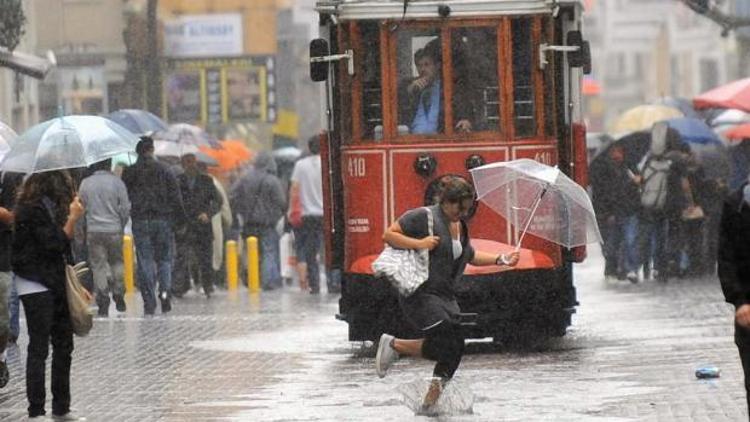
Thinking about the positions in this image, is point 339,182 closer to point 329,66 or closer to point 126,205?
point 329,66

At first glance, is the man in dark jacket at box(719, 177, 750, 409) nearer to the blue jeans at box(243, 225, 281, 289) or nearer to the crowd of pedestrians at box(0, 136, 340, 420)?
the crowd of pedestrians at box(0, 136, 340, 420)

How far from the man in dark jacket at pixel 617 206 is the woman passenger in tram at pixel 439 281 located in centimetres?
1553

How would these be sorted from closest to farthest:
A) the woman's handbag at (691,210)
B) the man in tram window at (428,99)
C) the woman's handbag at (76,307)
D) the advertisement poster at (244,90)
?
the woman's handbag at (76,307), the man in tram window at (428,99), the woman's handbag at (691,210), the advertisement poster at (244,90)

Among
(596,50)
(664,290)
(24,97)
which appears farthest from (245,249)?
(596,50)

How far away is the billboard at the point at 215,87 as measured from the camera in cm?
5266

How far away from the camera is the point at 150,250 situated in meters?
25.0

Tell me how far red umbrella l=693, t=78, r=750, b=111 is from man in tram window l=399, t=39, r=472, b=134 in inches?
333

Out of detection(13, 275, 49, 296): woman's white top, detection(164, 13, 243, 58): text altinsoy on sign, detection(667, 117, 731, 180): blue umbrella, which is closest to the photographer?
detection(13, 275, 49, 296): woman's white top

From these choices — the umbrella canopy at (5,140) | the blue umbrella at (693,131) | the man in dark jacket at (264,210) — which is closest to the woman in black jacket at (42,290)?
the umbrella canopy at (5,140)

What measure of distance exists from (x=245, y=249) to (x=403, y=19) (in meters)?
14.0

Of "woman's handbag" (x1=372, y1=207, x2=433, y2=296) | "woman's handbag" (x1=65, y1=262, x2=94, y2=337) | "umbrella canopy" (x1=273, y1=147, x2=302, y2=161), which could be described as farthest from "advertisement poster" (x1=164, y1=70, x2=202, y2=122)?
"woman's handbag" (x1=65, y1=262, x2=94, y2=337)

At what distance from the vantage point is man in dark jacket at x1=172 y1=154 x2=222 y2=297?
28703mm

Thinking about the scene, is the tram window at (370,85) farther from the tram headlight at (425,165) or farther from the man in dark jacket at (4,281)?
the man in dark jacket at (4,281)

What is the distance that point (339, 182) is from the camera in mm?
18703
